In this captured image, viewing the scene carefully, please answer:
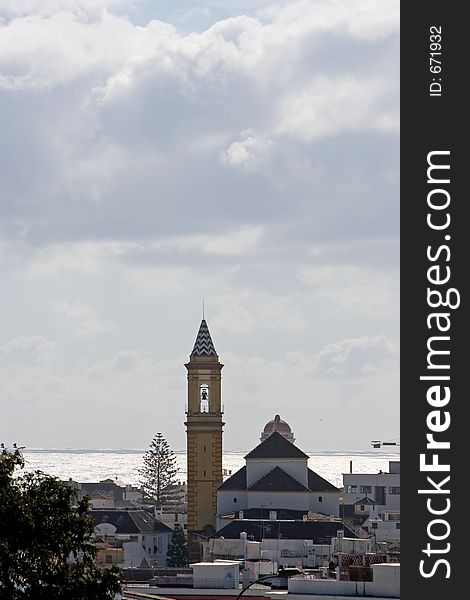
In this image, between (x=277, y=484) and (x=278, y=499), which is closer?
(x=278, y=499)

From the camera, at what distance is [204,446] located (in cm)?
14438

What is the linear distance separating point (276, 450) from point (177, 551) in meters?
11.3

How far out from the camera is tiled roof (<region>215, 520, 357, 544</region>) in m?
124

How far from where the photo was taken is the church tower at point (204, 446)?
14412cm

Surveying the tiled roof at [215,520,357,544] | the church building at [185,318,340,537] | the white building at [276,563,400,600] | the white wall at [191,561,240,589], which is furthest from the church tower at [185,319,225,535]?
the white building at [276,563,400,600]

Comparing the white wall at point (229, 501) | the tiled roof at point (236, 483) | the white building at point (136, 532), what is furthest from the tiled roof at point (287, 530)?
the tiled roof at point (236, 483)

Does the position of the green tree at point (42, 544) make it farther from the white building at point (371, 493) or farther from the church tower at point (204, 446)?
the white building at point (371, 493)

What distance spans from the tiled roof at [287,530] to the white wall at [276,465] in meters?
13.7

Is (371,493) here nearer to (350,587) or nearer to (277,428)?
Result: (277,428)

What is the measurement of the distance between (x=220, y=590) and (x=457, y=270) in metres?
47.0

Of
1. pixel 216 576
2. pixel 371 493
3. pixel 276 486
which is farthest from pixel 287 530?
pixel 371 493

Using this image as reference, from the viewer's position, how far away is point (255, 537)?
124938mm

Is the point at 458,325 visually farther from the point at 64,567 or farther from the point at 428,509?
the point at 64,567

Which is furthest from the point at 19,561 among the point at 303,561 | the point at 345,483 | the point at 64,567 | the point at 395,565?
the point at 345,483
